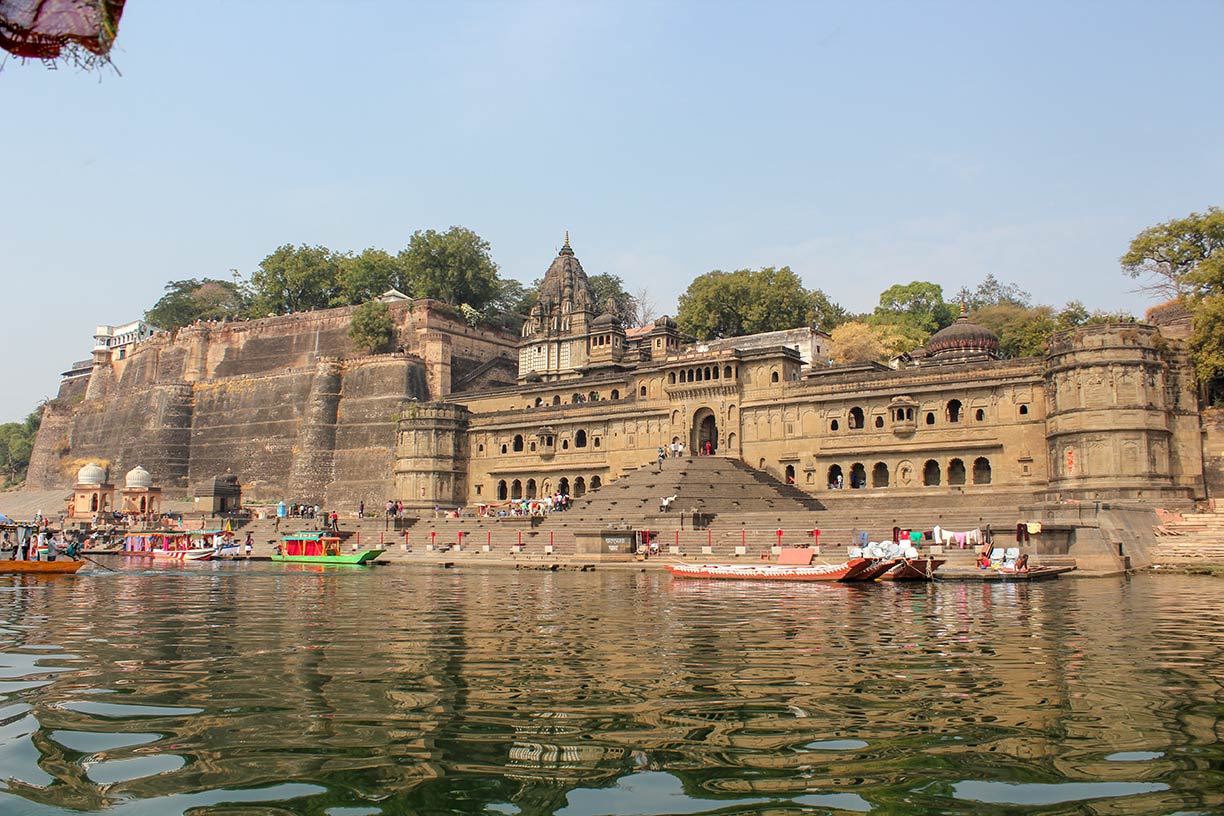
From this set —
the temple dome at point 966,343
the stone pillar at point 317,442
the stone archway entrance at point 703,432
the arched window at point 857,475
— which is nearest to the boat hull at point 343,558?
the stone archway entrance at point 703,432

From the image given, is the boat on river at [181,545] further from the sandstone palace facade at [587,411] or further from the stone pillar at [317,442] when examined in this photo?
the sandstone palace facade at [587,411]

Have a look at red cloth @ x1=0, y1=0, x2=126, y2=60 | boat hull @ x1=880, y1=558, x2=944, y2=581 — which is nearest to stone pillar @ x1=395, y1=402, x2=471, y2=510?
boat hull @ x1=880, y1=558, x2=944, y2=581

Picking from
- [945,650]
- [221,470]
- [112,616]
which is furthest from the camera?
[221,470]

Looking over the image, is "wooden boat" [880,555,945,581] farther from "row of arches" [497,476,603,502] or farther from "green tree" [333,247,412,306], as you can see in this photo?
"green tree" [333,247,412,306]

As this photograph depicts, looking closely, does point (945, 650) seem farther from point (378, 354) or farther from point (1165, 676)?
point (378, 354)

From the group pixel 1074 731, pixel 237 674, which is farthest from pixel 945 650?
pixel 237 674

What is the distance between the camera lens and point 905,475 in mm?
45438

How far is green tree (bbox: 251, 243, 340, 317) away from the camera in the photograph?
79750 millimetres

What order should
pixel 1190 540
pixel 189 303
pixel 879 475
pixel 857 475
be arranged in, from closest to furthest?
pixel 1190 540 < pixel 879 475 < pixel 857 475 < pixel 189 303

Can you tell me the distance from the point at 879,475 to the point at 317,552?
25.7 metres

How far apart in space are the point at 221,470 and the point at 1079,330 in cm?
5391

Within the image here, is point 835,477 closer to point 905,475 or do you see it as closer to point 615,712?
point 905,475

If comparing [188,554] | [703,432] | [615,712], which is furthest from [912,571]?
[188,554]

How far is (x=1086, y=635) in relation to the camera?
14.7 m
